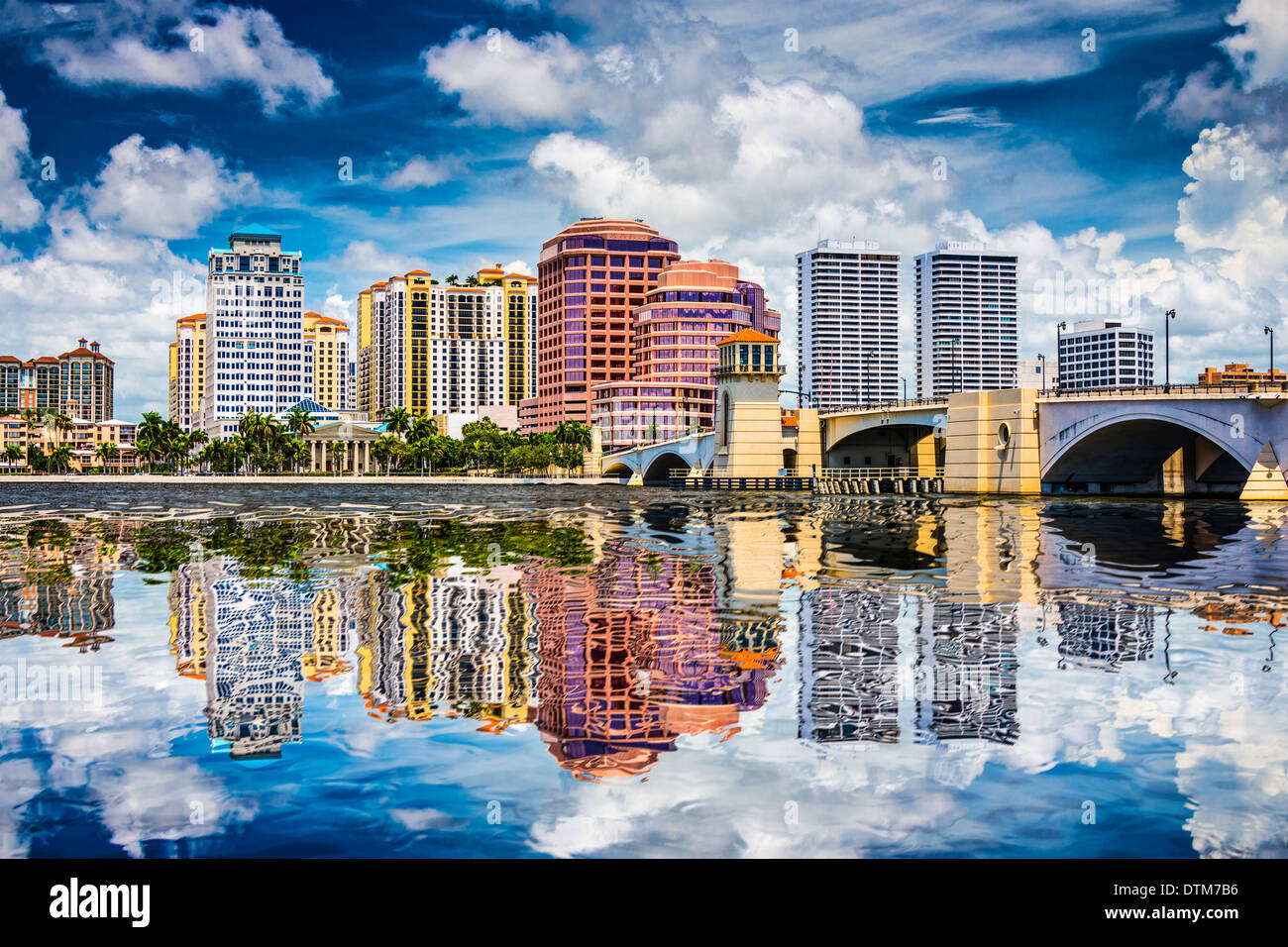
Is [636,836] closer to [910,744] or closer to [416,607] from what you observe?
[910,744]

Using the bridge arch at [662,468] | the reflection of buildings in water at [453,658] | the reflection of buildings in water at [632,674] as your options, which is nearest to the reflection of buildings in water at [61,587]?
the reflection of buildings in water at [453,658]

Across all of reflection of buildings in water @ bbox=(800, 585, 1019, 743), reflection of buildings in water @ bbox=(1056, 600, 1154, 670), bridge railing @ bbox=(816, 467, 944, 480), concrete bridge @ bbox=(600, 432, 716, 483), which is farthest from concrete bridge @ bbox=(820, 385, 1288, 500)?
reflection of buildings in water @ bbox=(800, 585, 1019, 743)

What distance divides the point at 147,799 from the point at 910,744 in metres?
8.62

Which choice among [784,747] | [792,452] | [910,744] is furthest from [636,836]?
[792,452]

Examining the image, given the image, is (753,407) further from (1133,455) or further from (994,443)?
(1133,455)

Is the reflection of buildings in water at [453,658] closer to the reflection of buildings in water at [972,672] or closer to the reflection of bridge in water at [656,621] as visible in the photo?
the reflection of bridge in water at [656,621]

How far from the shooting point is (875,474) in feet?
413

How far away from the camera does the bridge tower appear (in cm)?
11888

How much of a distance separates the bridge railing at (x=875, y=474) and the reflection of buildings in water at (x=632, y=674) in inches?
3751

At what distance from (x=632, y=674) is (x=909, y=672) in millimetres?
4427

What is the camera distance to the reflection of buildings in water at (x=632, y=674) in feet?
42.8

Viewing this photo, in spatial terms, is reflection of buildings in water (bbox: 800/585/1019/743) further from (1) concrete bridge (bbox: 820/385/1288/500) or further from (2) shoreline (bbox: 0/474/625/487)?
(2) shoreline (bbox: 0/474/625/487)

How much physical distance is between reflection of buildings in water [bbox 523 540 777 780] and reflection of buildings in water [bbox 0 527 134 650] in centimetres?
946

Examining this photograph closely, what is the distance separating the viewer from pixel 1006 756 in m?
12.4
